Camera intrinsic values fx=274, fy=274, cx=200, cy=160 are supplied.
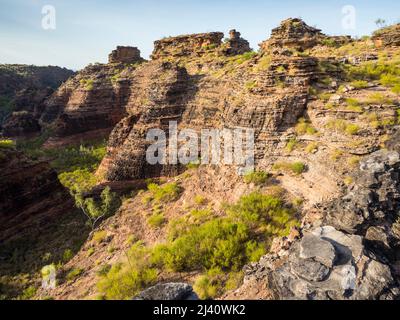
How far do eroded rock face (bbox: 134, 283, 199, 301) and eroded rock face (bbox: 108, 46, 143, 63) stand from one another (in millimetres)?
47933

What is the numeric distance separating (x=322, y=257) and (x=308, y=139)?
9.16 meters

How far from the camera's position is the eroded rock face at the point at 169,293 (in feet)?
25.8

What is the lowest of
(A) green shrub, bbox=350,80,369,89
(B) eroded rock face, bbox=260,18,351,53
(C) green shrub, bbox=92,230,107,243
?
(C) green shrub, bbox=92,230,107,243

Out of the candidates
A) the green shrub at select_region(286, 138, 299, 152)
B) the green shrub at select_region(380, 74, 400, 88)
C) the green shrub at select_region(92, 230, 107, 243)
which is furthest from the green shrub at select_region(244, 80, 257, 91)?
the green shrub at select_region(92, 230, 107, 243)

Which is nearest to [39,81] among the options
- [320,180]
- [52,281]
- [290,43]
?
[290,43]

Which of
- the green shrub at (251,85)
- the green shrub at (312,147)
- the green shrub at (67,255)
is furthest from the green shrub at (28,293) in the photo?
the green shrub at (251,85)

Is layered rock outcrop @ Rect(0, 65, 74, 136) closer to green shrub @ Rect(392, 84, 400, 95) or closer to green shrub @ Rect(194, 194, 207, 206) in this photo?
green shrub @ Rect(194, 194, 207, 206)

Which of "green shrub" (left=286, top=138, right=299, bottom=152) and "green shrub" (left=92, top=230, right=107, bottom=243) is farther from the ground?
"green shrub" (left=286, top=138, right=299, bottom=152)

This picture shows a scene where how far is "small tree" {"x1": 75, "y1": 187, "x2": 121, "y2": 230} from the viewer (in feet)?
66.4

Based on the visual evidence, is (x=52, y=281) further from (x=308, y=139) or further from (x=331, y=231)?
(x=308, y=139)

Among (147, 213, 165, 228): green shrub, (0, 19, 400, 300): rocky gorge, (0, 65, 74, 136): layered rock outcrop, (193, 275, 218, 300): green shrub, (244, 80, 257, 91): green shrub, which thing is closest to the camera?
(0, 19, 400, 300): rocky gorge

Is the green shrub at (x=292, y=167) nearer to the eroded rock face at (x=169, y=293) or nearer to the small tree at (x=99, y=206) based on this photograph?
the eroded rock face at (x=169, y=293)

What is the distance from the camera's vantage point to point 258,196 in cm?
1508

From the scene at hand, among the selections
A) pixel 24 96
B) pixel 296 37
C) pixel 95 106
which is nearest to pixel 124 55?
pixel 95 106
